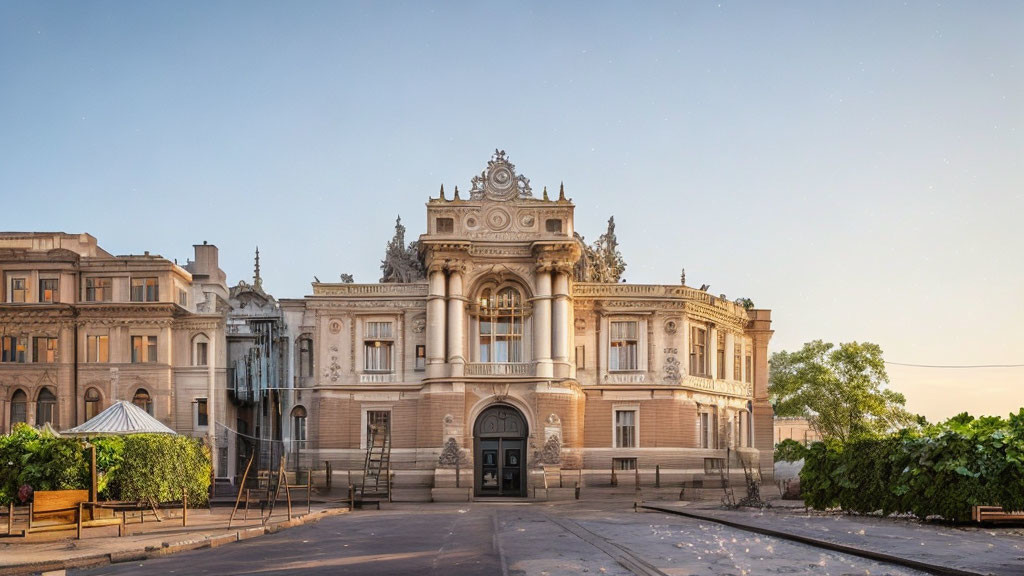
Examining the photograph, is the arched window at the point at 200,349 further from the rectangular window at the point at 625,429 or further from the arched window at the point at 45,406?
the rectangular window at the point at 625,429

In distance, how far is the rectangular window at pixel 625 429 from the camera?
193 ft

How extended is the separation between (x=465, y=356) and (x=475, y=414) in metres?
3.04

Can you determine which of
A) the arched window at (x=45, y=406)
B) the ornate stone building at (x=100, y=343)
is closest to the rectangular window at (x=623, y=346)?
the ornate stone building at (x=100, y=343)

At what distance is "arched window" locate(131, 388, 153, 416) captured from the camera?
58.5 meters

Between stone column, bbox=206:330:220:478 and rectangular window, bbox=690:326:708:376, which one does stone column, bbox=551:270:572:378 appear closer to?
rectangular window, bbox=690:326:708:376

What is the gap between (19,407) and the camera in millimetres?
57969

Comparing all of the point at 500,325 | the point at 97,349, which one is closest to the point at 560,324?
the point at 500,325

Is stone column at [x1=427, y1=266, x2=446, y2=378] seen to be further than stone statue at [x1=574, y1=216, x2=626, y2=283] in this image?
No

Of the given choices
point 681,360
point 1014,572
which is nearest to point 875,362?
point 681,360

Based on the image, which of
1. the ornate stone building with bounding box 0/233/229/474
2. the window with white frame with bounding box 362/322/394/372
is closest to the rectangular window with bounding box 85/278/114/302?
the ornate stone building with bounding box 0/233/229/474

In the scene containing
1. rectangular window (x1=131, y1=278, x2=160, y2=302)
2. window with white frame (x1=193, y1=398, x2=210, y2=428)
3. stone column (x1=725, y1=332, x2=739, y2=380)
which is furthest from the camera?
stone column (x1=725, y1=332, x2=739, y2=380)

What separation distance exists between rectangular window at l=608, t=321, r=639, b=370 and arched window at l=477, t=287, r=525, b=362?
5.21 metres

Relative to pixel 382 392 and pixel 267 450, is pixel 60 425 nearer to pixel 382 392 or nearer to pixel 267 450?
pixel 267 450

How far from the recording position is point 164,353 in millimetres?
58688
